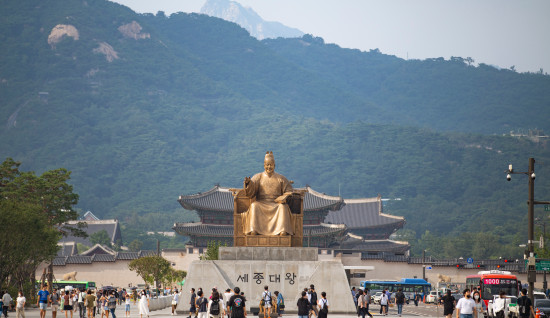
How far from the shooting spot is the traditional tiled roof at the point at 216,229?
2365 inches

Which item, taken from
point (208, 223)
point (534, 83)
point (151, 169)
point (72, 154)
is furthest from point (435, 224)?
point (534, 83)

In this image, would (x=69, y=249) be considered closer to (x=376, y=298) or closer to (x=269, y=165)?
(x=376, y=298)

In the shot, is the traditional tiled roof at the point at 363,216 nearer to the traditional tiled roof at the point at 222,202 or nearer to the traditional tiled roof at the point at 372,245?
the traditional tiled roof at the point at 372,245

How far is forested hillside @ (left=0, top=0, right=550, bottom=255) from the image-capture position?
13550 cm

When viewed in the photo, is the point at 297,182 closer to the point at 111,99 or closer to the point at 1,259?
the point at 111,99

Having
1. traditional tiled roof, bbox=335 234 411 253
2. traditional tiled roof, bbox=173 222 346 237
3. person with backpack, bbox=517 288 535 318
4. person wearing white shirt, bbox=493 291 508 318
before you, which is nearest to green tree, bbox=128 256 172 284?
traditional tiled roof, bbox=173 222 346 237

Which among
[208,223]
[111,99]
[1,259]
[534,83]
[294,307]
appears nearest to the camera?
[294,307]

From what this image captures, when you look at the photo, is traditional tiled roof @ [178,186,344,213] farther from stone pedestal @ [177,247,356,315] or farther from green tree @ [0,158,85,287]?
stone pedestal @ [177,247,356,315]

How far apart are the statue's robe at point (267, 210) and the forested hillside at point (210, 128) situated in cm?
8038

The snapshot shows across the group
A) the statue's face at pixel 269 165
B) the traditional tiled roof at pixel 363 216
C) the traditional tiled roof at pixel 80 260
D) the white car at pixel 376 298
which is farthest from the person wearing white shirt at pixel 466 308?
the traditional tiled roof at pixel 363 216

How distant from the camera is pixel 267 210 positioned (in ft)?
85.1

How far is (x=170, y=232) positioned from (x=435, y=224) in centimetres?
3690

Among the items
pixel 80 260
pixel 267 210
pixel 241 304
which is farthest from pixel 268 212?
pixel 80 260

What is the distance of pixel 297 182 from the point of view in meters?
142
